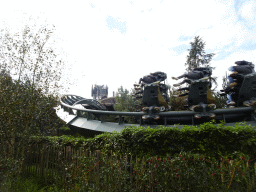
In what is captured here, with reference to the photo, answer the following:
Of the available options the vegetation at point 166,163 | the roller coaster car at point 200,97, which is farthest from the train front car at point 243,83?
the vegetation at point 166,163

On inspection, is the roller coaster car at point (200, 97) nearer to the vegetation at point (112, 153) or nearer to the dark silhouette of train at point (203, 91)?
the dark silhouette of train at point (203, 91)

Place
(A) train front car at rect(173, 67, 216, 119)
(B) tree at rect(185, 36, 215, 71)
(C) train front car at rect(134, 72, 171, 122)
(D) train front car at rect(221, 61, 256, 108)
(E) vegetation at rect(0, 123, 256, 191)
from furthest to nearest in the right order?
1. (B) tree at rect(185, 36, 215, 71)
2. (C) train front car at rect(134, 72, 171, 122)
3. (D) train front car at rect(221, 61, 256, 108)
4. (A) train front car at rect(173, 67, 216, 119)
5. (E) vegetation at rect(0, 123, 256, 191)

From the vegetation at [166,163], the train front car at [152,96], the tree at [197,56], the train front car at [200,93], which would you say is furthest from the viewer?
the tree at [197,56]

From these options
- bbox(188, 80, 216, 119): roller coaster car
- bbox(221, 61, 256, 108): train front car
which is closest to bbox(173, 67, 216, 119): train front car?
bbox(188, 80, 216, 119): roller coaster car

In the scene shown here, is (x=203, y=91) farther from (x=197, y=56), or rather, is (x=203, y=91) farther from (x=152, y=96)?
(x=197, y=56)

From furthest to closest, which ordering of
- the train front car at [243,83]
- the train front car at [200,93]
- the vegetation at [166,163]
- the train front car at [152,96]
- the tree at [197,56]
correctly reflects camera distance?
the tree at [197,56] → the train front car at [152,96] → the train front car at [243,83] → the train front car at [200,93] → the vegetation at [166,163]

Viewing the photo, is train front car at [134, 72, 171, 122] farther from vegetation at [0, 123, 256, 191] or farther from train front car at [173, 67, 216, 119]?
vegetation at [0, 123, 256, 191]

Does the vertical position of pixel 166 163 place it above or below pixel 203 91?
below

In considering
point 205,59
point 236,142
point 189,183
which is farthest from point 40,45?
point 205,59

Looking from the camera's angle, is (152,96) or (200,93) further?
(152,96)

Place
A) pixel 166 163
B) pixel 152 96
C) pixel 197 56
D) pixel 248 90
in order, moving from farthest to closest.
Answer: pixel 197 56 < pixel 152 96 < pixel 248 90 < pixel 166 163

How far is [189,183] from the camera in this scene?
11.5ft

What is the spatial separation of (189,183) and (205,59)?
99.2 feet

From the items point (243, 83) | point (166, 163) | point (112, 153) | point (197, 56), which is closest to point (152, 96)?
point (243, 83)
